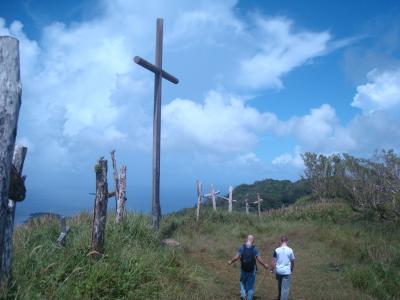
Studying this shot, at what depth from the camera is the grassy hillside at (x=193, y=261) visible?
267 inches

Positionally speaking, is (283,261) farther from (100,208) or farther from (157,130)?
(157,130)

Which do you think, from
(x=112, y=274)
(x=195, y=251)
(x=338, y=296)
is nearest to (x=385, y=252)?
(x=338, y=296)

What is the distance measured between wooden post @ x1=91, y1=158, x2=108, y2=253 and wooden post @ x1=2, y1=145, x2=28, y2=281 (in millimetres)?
1571

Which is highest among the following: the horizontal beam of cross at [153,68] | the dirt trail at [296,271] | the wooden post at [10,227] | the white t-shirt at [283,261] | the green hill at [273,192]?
the horizontal beam of cross at [153,68]

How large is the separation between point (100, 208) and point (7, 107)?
4.17 m

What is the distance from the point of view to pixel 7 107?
405 centimetres

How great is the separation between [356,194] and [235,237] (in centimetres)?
1014

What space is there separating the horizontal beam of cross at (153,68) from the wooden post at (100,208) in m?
5.36

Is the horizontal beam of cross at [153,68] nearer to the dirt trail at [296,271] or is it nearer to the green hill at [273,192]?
the dirt trail at [296,271]

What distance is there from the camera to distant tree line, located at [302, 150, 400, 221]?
673 inches

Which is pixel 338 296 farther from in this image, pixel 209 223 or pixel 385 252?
pixel 209 223

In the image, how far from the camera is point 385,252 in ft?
41.8

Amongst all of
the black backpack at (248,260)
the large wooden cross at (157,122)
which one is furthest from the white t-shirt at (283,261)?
the large wooden cross at (157,122)

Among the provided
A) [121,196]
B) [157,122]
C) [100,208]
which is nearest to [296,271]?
[121,196]
